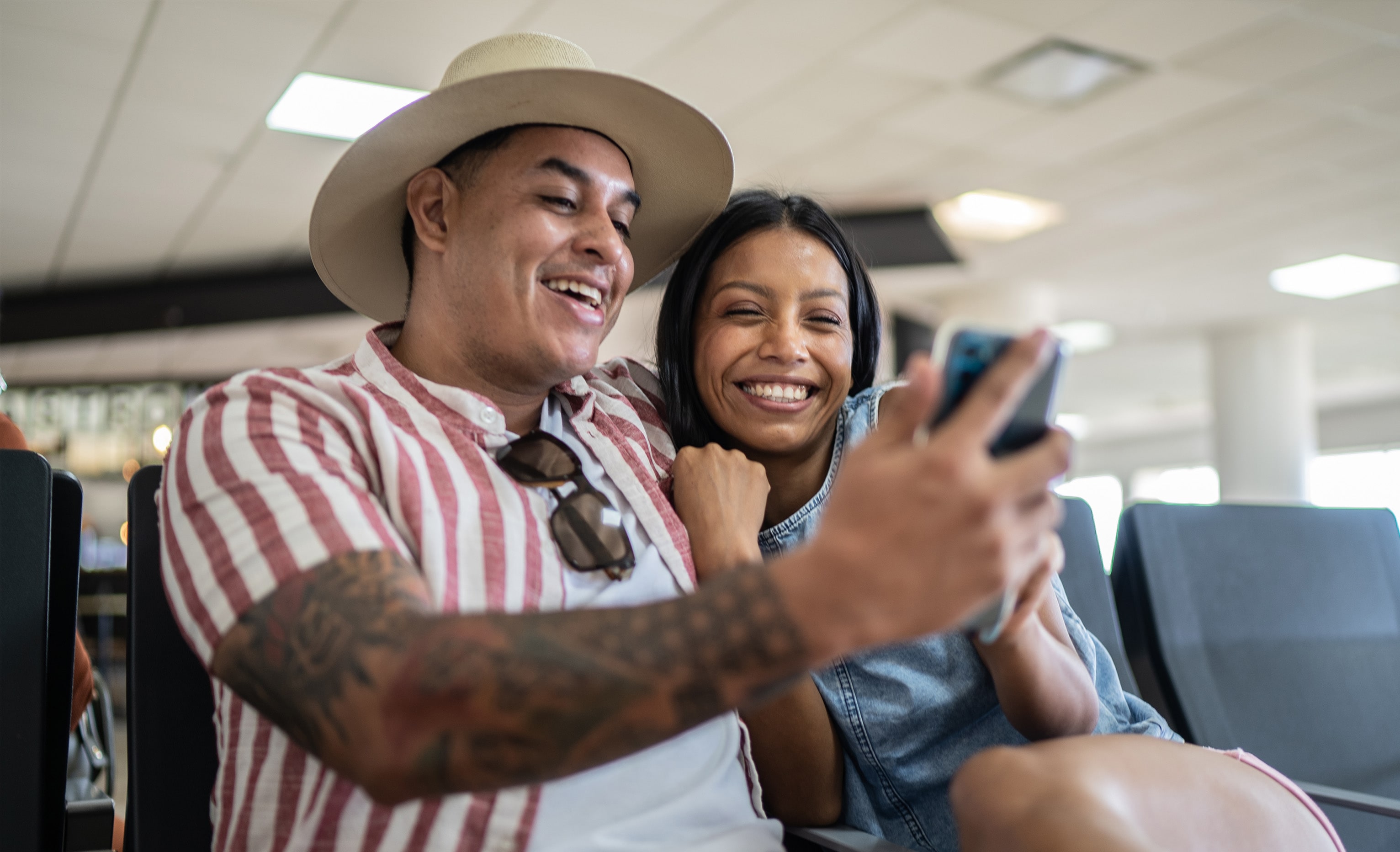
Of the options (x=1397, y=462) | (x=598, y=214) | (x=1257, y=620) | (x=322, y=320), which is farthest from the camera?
(x=1397, y=462)

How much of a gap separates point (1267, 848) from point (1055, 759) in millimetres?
287

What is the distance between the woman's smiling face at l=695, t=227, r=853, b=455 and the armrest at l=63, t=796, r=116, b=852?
2.94 ft

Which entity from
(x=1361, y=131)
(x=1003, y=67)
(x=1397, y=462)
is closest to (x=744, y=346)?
(x=1003, y=67)

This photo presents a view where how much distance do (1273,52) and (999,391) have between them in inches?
170

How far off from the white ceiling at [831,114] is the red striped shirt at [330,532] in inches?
115

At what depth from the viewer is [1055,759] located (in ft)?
3.04

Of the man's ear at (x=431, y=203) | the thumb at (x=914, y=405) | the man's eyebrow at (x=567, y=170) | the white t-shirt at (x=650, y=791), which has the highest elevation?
the man's eyebrow at (x=567, y=170)

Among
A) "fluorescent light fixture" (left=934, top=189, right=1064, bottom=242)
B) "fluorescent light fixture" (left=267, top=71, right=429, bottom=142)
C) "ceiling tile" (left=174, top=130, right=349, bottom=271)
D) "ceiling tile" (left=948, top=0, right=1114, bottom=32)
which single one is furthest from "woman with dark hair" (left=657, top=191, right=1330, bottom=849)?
"fluorescent light fixture" (left=934, top=189, right=1064, bottom=242)

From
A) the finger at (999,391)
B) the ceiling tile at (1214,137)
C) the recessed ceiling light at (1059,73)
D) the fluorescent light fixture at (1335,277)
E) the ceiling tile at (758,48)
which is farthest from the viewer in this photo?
the fluorescent light fixture at (1335,277)

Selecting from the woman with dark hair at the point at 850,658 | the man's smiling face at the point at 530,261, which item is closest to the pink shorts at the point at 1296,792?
the woman with dark hair at the point at 850,658

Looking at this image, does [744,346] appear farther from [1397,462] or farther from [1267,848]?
[1397,462]

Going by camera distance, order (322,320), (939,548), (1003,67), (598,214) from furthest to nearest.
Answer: (322,320) < (1003,67) < (598,214) < (939,548)

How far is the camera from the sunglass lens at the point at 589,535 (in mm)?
1123

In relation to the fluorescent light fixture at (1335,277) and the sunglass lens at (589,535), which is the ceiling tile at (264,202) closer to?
the sunglass lens at (589,535)
